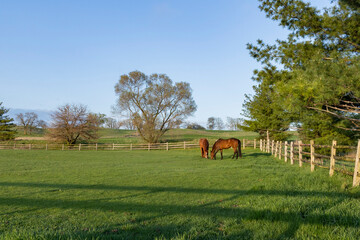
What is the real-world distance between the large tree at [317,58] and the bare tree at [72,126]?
32224 mm

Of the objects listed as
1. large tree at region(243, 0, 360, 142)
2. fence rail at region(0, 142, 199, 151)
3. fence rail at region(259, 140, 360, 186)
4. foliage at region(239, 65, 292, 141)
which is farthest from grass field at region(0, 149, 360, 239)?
fence rail at region(0, 142, 199, 151)

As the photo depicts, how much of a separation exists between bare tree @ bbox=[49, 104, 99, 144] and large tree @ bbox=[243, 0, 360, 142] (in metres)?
32.2

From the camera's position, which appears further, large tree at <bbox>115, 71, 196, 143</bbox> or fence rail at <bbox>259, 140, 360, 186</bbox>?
large tree at <bbox>115, 71, 196, 143</bbox>

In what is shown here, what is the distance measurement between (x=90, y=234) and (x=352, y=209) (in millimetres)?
4423

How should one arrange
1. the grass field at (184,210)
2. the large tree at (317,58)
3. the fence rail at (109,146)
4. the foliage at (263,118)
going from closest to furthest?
the grass field at (184,210) → the large tree at (317,58) → the foliage at (263,118) → the fence rail at (109,146)

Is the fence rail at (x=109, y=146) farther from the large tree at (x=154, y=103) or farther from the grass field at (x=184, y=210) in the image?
the grass field at (x=184, y=210)

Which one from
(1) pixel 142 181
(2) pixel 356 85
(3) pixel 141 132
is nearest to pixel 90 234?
(1) pixel 142 181

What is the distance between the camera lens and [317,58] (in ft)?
23.5

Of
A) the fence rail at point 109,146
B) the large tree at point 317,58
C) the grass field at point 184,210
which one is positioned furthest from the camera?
the fence rail at point 109,146

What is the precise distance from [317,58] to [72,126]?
35.5 meters

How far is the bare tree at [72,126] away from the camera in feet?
119

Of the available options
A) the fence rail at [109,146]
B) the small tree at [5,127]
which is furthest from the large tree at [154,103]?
the small tree at [5,127]

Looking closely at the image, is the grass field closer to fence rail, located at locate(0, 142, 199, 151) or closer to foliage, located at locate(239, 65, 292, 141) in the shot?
foliage, located at locate(239, 65, 292, 141)

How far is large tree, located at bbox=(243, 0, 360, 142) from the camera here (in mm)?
6520
